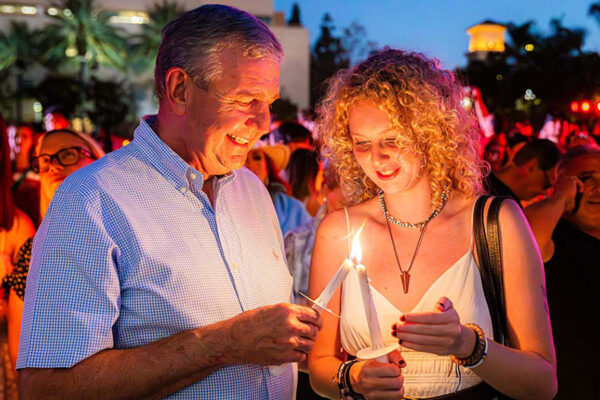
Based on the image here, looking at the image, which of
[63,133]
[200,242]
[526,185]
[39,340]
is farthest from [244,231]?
[526,185]

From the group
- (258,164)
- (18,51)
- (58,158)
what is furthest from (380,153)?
(18,51)

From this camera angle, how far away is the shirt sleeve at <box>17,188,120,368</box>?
1.99 m

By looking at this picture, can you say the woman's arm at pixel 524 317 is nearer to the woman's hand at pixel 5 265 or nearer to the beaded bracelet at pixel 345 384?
the beaded bracelet at pixel 345 384

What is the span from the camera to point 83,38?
5194cm

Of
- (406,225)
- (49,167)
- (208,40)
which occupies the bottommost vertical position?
(49,167)

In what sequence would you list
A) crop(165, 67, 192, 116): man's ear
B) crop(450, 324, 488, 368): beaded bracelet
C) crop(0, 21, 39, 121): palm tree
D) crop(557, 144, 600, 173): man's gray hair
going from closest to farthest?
crop(450, 324, 488, 368): beaded bracelet < crop(165, 67, 192, 116): man's ear < crop(557, 144, 600, 173): man's gray hair < crop(0, 21, 39, 121): palm tree

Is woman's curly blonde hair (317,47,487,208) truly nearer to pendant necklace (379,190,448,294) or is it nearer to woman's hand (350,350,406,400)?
pendant necklace (379,190,448,294)

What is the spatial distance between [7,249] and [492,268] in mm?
3288

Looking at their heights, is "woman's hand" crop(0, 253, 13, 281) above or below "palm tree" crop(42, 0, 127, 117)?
above

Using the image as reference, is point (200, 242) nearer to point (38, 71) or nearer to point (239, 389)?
point (239, 389)

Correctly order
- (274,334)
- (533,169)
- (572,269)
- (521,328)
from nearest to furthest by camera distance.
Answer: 1. (274,334)
2. (521,328)
3. (572,269)
4. (533,169)

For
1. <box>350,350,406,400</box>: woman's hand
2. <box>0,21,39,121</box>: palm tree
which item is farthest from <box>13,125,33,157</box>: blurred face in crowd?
<box>0,21,39,121</box>: palm tree

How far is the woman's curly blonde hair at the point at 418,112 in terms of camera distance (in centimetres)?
278

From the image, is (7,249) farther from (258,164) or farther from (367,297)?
(367,297)
